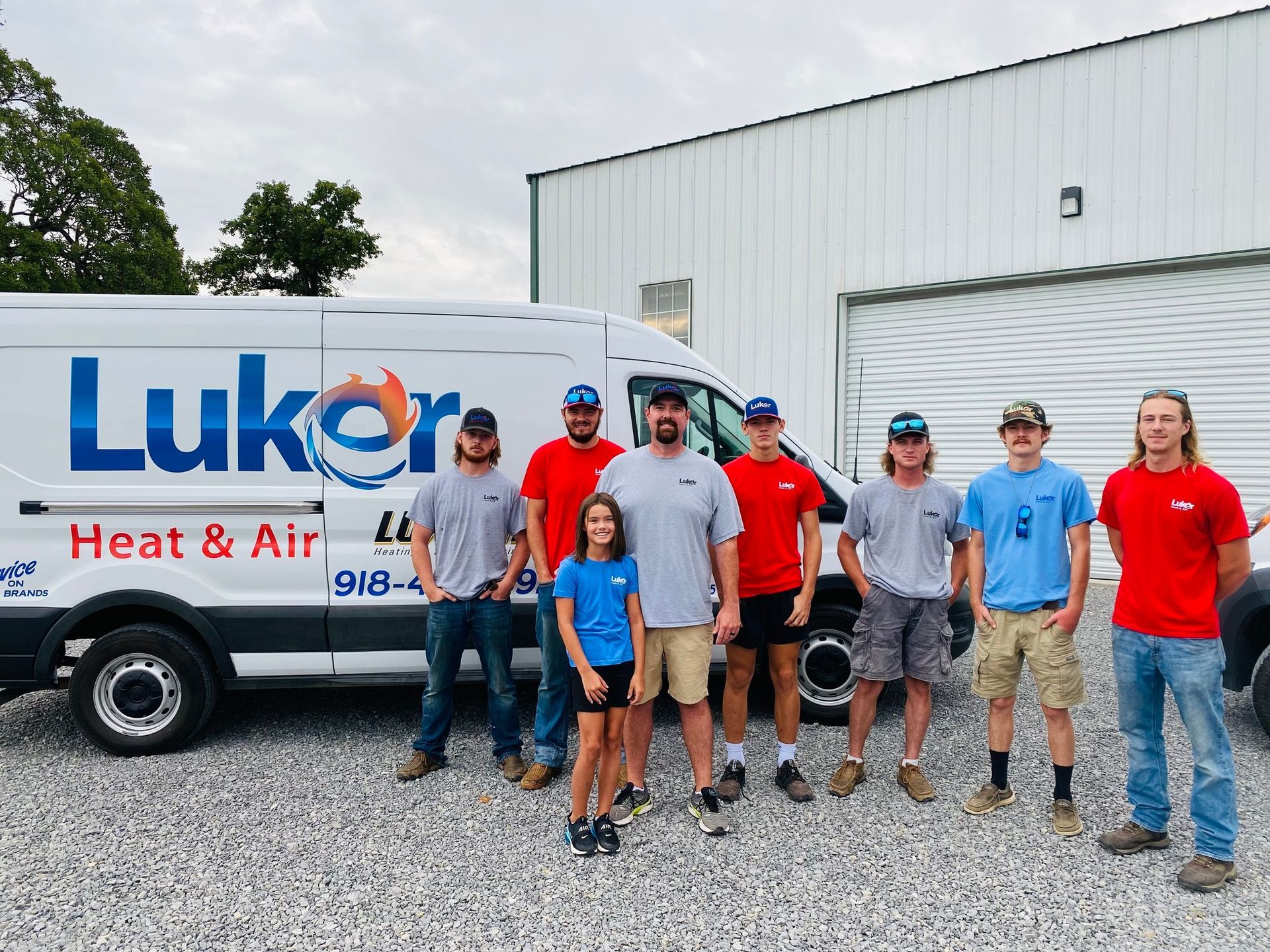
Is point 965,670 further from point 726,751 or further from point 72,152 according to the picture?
point 72,152

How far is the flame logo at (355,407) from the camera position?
390cm

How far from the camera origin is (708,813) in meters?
3.14

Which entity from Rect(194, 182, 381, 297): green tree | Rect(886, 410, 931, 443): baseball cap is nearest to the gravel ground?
Rect(886, 410, 931, 443): baseball cap

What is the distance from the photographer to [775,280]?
1032cm

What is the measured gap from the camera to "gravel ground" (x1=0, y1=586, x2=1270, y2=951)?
8.09 feet

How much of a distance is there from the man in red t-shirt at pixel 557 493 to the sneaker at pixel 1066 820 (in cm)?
215

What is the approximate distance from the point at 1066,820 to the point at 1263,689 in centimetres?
170

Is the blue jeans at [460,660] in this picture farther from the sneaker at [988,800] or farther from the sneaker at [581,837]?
the sneaker at [988,800]

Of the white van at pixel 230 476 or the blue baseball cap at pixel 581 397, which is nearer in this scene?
the blue baseball cap at pixel 581 397

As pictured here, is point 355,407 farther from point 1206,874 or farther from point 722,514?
point 1206,874

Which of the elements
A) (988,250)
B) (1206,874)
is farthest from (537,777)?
(988,250)

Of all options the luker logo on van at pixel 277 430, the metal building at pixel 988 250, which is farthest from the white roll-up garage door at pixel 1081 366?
the luker logo on van at pixel 277 430

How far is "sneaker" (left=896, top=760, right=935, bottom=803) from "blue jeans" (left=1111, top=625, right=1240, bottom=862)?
2.69 ft

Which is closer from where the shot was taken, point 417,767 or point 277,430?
point 417,767
